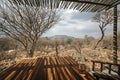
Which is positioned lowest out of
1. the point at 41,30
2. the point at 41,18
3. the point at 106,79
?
the point at 106,79

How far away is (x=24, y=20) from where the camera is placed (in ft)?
50.5

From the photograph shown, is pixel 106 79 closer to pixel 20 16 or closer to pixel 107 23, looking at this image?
pixel 20 16

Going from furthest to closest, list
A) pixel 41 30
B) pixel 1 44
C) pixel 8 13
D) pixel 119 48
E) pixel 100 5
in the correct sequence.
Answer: pixel 1 44, pixel 119 48, pixel 41 30, pixel 8 13, pixel 100 5

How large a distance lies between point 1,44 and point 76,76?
22990 mm

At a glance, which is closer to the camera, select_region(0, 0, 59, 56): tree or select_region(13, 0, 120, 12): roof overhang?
select_region(13, 0, 120, 12): roof overhang

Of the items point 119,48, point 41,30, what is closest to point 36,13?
point 41,30

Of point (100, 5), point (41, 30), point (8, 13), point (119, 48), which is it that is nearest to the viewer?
point (100, 5)

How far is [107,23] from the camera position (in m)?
22.6

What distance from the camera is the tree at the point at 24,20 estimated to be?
587 inches

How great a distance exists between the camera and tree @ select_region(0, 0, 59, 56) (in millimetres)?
14914

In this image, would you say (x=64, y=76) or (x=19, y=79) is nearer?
(x=19, y=79)

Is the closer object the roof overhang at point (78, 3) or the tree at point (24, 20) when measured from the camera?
the roof overhang at point (78, 3)

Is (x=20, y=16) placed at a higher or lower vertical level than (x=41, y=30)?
higher

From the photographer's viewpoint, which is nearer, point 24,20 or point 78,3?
point 78,3
